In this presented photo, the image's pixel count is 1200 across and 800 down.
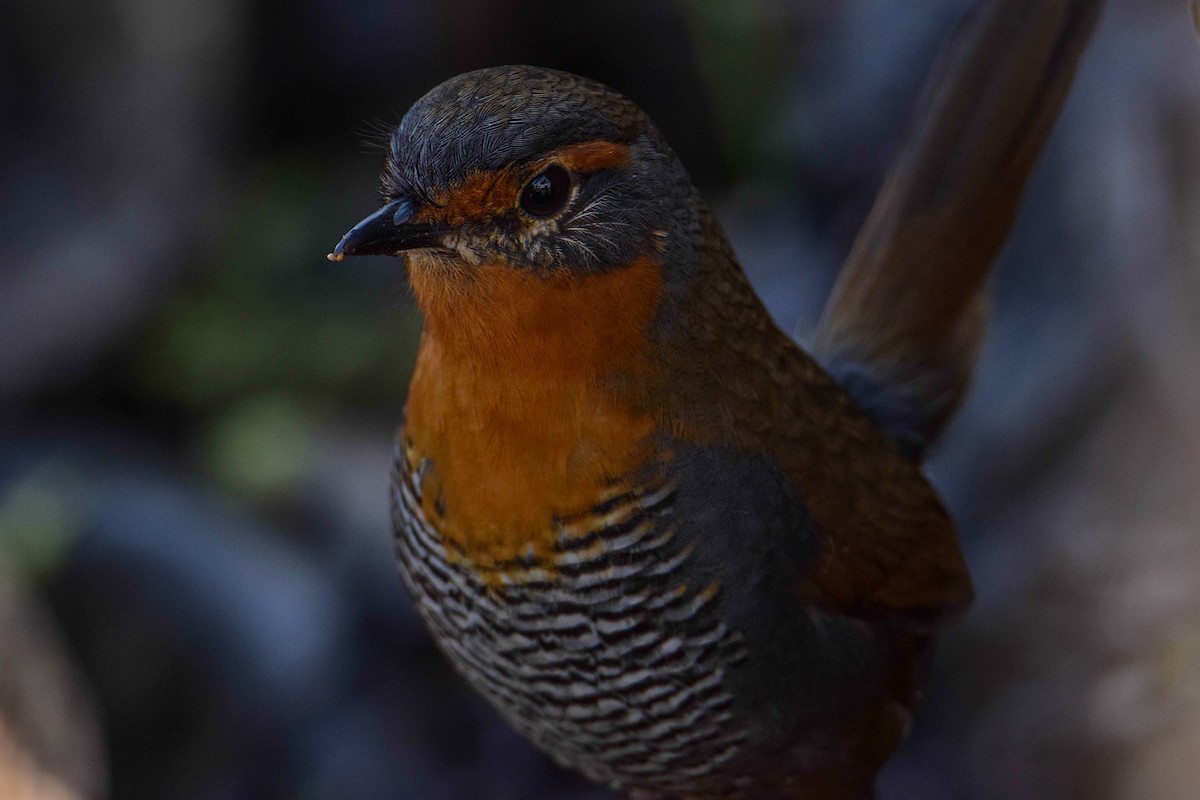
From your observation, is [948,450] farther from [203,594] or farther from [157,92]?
[157,92]

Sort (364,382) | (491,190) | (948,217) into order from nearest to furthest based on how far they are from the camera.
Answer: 1. (491,190)
2. (948,217)
3. (364,382)

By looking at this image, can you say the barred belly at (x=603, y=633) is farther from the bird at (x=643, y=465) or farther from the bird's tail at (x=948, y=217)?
the bird's tail at (x=948, y=217)

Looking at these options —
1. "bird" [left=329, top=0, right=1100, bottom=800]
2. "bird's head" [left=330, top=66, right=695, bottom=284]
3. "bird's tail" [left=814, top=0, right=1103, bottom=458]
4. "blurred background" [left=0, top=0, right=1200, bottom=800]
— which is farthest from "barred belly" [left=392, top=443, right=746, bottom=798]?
"blurred background" [left=0, top=0, right=1200, bottom=800]

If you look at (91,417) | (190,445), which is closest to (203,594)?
(190,445)

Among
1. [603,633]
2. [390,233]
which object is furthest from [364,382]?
[390,233]

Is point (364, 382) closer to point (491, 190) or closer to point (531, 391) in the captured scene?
point (531, 391)

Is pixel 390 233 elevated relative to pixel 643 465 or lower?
elevated
